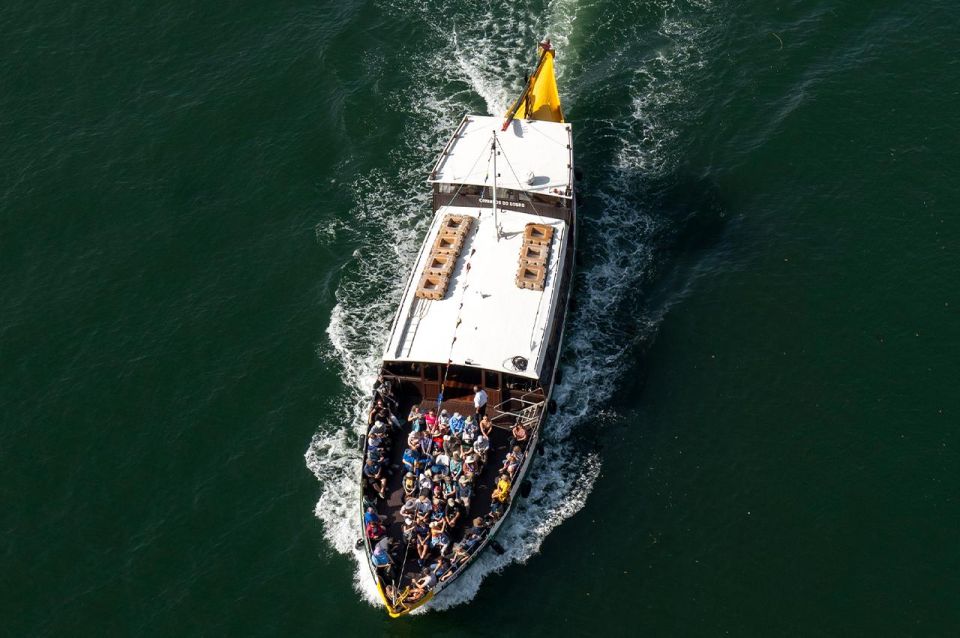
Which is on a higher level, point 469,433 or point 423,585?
point 469,433

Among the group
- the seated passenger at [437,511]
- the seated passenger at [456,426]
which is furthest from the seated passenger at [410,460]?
the seated passenger at [437,511]

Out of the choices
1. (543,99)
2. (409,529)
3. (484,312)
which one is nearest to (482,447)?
(409,529)

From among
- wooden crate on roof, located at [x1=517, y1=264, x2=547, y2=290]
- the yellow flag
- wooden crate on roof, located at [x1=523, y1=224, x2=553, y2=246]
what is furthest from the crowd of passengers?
the yellow flag

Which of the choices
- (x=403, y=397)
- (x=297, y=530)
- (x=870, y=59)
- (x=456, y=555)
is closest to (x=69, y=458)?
(x=297, y=530)

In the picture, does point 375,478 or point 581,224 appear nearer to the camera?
point 375,478

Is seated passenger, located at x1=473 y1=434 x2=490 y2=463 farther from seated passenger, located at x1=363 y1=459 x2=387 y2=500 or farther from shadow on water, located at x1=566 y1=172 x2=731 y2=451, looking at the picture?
shadow on water, located at x1=566 y1=172 x2=731 y2=451

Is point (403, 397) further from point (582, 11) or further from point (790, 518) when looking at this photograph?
point (582, 11)

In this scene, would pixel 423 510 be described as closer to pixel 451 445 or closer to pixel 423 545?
pixel 423 545
